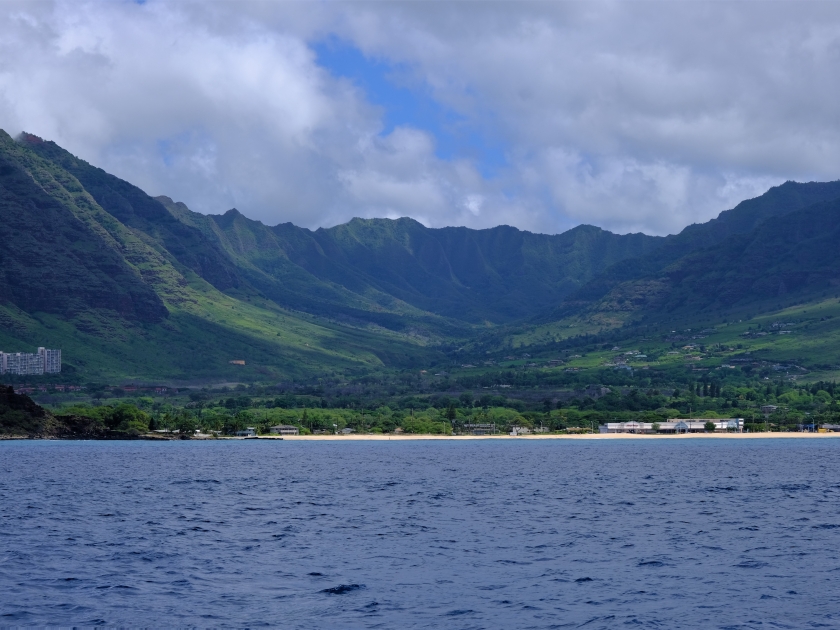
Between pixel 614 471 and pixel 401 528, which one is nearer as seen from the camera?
pixel 401 528

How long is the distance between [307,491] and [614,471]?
5769cm

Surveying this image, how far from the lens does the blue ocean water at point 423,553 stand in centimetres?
5741

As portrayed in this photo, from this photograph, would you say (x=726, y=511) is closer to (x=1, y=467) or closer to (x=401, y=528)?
(x=401, y=528)

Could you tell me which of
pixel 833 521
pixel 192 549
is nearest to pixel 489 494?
pixel 833 521

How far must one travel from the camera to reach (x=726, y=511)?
105250mm

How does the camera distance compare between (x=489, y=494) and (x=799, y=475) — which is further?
(x=799, y=475)

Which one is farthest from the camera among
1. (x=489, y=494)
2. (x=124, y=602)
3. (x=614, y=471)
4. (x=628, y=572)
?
(x=614, y=471)

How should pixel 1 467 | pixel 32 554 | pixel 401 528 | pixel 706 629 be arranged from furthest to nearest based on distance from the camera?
pixel 1 467 → pixel 401 528 → pixel 32 554 → pixel 706 629

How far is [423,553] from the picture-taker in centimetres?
7744

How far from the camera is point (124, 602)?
2339 inches

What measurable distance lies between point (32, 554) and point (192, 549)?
1132 cm

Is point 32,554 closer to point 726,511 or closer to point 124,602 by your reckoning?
point 124,602

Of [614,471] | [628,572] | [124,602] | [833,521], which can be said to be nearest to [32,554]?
[124,602]

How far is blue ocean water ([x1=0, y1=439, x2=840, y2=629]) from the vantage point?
57.4m
